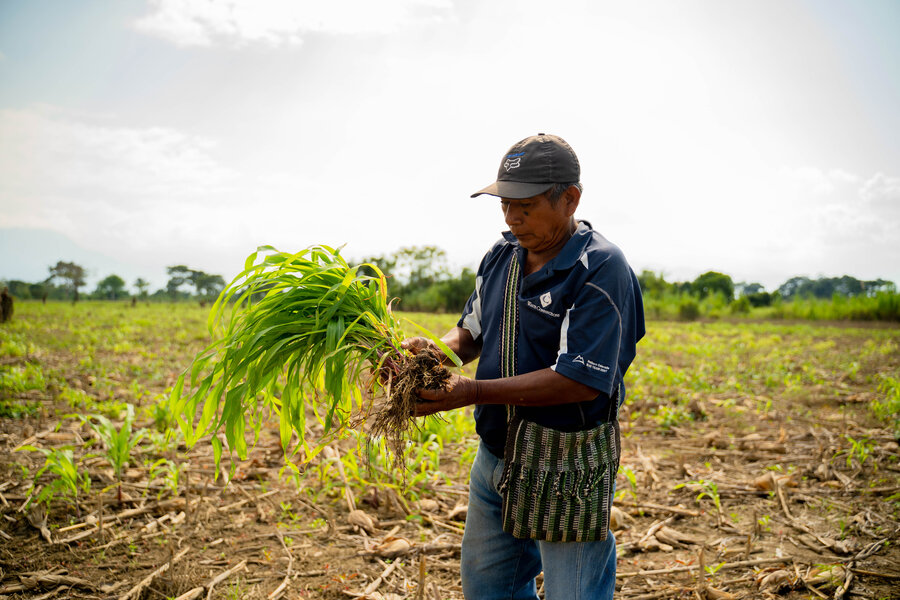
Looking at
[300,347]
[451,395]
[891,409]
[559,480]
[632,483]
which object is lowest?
[632,483]

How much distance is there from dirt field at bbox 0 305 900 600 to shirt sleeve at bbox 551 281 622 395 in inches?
36.1

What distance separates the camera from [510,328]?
1.85 m

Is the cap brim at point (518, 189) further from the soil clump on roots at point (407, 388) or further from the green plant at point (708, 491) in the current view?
the green plant at point (708, 491)

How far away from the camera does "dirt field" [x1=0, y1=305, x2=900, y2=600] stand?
2.62 meters

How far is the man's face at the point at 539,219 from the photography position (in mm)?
1753

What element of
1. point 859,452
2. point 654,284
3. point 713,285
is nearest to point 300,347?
point 859,452

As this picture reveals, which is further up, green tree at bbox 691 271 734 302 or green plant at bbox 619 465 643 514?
green tree at bbox 691 271 734 302

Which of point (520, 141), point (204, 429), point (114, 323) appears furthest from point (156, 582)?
point (114, 323)

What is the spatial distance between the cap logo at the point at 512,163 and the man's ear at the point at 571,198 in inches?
6.8

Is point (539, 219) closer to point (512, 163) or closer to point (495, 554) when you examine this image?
point (512, 163)

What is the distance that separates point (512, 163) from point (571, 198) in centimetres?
22

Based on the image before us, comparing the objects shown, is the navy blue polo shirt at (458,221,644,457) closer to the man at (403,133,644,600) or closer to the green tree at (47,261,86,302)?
the man at (403,133,644,600)

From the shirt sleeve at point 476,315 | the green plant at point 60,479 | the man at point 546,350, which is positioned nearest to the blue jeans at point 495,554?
the man at point 546,350

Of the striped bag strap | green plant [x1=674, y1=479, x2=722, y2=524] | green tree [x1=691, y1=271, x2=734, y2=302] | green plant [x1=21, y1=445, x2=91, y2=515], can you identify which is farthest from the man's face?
green tree [x1=691, y1=271, x2=734, y2=302]
